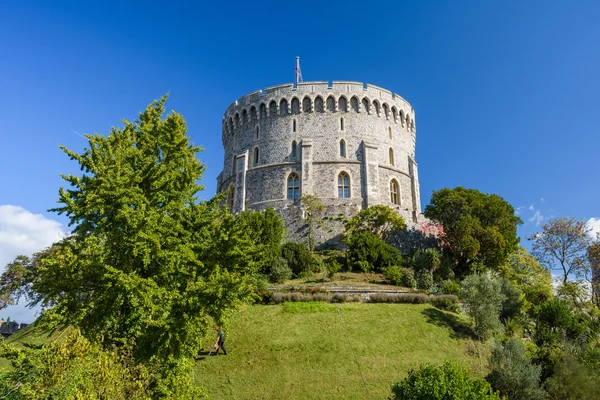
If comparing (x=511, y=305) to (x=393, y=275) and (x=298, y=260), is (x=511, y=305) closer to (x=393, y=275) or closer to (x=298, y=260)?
(x=393, y=275)

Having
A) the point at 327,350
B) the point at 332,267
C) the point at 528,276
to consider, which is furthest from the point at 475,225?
the point at 327,350

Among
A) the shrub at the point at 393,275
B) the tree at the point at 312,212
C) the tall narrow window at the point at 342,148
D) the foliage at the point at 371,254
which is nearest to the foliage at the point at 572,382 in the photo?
the shrub at the point at 393,275

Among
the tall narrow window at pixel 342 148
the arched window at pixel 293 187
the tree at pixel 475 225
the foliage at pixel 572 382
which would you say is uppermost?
the tall narrow window at pixel 342 148

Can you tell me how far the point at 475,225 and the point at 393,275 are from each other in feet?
25.4

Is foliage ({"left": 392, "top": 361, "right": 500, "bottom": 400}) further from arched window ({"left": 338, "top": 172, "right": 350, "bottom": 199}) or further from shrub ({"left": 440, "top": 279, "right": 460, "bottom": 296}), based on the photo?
arched window ({"left": 338, "top": 172, "right": 350, "bottom": 199})

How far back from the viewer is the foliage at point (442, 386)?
10.5 metres

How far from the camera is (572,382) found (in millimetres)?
12695

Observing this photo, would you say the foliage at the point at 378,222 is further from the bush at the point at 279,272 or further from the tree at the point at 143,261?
the tree at the point at 143,261

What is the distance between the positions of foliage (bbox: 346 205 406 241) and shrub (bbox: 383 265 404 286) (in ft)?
17.7

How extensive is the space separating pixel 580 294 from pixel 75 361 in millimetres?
28447

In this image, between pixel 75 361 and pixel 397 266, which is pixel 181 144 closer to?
pixel 75 361

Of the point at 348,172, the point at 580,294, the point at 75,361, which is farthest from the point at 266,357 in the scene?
the point at 348,172

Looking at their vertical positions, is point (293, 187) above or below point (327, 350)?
above

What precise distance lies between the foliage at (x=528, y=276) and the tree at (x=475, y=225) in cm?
95
